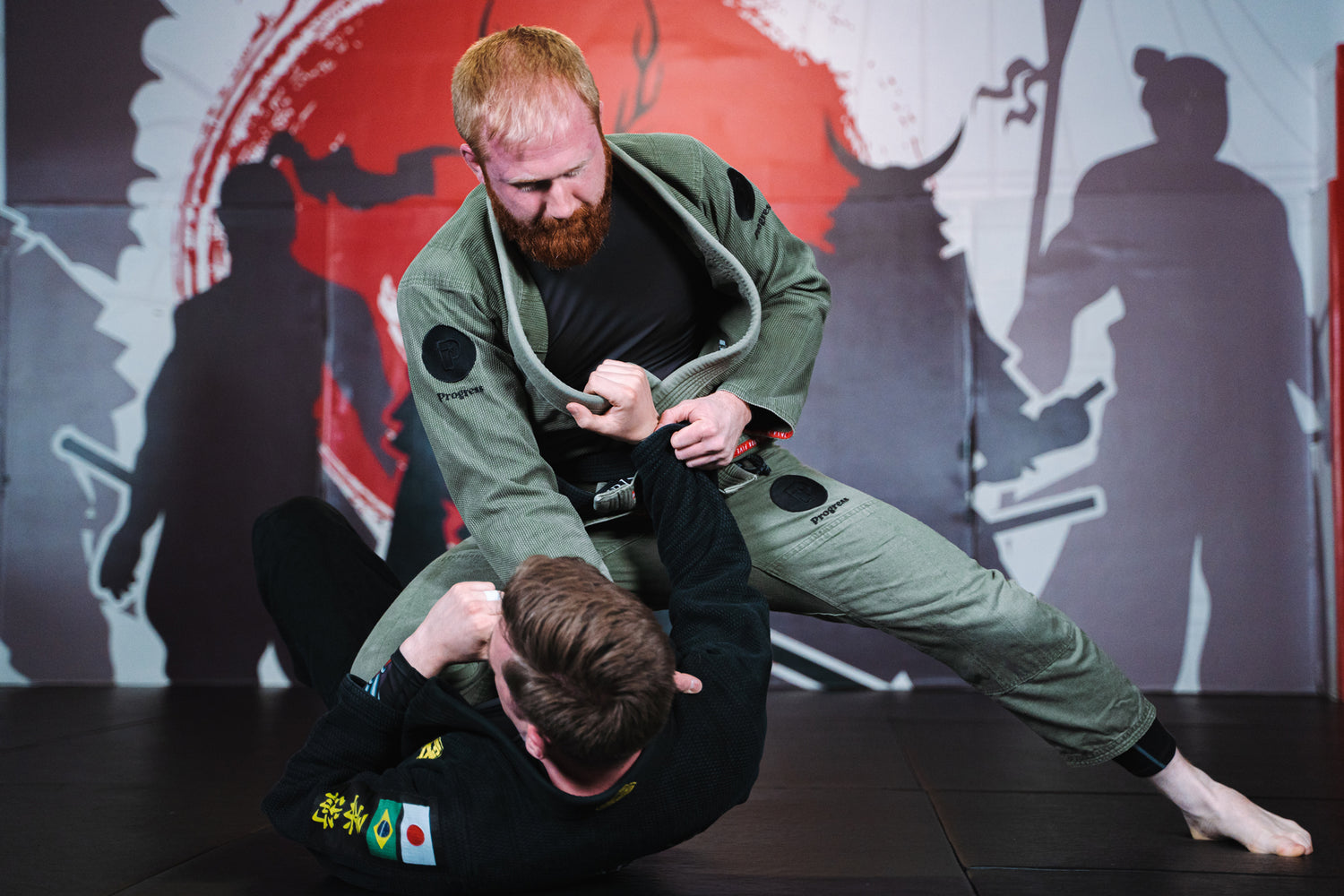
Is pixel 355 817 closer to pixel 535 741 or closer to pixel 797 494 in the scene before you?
pixel 535 741

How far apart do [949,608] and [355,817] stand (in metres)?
0.95

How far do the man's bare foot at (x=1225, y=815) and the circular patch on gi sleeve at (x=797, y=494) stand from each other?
73cm

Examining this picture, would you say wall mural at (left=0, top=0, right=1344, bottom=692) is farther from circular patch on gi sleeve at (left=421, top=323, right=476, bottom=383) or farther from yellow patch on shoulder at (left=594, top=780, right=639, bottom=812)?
yellow patch on shoulder at (left=594, top=780, right=639, bottom=812)

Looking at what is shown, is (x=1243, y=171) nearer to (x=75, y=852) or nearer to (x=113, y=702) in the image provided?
(x=75, y=852)

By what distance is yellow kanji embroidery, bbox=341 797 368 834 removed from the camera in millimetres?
1297

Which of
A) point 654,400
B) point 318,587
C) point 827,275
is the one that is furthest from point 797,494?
point 827,275

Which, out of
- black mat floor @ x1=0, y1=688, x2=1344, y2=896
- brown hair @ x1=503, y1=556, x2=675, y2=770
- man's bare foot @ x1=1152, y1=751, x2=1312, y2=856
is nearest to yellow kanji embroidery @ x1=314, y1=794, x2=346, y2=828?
black mat floor @ x1=0, y1=688, x2=1344, y2=896

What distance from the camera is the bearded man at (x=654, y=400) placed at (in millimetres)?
1609

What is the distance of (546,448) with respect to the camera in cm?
186

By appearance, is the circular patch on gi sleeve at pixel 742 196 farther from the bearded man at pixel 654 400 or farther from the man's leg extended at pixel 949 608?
the man's leg extended at pixel 949 608

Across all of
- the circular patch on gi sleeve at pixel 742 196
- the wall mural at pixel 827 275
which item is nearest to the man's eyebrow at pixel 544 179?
the circular patch on gi sleeve at pixel 742 196

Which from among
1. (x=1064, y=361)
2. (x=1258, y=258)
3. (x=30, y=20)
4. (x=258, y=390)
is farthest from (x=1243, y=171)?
(x=30, y=20)

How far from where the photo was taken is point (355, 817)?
130 cm

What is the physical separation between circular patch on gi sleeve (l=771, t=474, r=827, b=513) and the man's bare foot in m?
0.73
